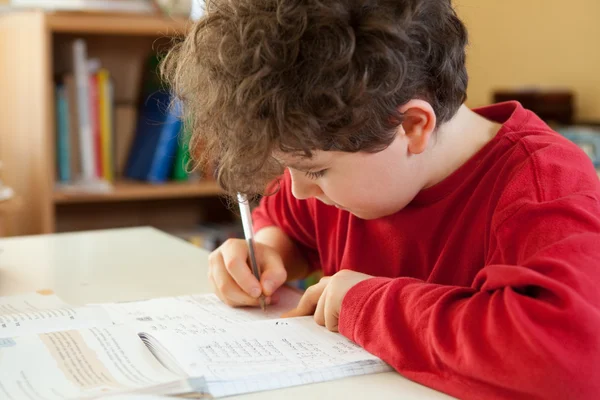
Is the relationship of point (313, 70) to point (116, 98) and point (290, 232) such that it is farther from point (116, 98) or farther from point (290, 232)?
point (116, 98)

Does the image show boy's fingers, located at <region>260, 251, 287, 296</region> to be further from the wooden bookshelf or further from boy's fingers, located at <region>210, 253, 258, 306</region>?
the wooden bookshelf

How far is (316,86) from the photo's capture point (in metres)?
0.74

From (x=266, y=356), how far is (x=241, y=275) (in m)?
0.23

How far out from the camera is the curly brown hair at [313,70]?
733mm

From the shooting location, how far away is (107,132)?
2.05m

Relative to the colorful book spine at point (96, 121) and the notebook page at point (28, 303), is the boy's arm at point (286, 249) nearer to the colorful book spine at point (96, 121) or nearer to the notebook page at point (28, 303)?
the notebook page at point (28, 303)

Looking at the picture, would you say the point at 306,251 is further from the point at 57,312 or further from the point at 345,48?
the point at 345,48

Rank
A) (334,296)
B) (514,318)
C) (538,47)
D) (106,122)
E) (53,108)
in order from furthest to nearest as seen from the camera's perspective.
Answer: (538,47), (106,122), (53,108), (334,296), (514,318)

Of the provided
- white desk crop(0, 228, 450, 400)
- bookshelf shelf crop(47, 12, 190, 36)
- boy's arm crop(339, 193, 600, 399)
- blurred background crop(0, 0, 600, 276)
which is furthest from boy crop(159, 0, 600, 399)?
bookshelf shelf crop(47, 12, 190, 36)

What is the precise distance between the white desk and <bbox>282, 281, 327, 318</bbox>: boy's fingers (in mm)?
197

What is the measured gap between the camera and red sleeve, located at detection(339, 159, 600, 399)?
2.07 feet

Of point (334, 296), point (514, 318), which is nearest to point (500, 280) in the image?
point (514, 318)

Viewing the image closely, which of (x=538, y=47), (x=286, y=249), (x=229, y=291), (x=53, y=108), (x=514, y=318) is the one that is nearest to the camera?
(x=514, y=318)

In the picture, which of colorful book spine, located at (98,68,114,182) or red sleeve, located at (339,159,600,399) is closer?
red sleeve, located at (339,159,600,399)
